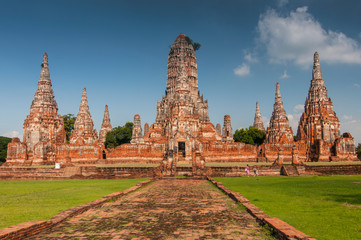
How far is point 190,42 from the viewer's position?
62.3 metres

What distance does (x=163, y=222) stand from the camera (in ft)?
25.0

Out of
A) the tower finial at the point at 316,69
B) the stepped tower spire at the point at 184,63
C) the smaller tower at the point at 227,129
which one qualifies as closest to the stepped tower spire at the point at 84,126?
the stepped tower spire at the point at 184,63

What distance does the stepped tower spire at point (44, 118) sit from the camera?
45.8 meters

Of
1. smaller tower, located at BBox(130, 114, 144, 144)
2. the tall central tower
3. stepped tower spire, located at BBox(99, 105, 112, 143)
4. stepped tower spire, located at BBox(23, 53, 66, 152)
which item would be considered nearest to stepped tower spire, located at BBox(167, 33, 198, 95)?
the tall central tower

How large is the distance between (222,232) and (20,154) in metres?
43.3

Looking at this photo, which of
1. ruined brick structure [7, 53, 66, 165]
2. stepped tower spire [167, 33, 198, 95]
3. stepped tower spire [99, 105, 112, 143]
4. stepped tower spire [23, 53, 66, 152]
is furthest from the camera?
stepped tower spire [99, 105, 112, 143]

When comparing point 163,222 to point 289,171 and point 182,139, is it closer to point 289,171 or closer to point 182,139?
point 289,171

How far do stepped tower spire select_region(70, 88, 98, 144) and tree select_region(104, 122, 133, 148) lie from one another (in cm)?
1428

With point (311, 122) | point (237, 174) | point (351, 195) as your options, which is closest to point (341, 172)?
point (237, 174)

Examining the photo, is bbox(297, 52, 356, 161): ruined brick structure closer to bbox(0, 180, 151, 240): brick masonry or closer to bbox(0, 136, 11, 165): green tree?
bbox(0, 180, 151, 240): brick masonry

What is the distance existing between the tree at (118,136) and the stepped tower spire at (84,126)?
14280mm

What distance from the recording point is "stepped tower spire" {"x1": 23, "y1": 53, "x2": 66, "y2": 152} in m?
45.8

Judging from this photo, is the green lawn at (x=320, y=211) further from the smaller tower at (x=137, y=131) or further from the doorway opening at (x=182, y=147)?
the smaller tower at (x=137, y=131)

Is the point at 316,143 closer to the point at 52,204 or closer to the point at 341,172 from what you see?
the point at 341,172
